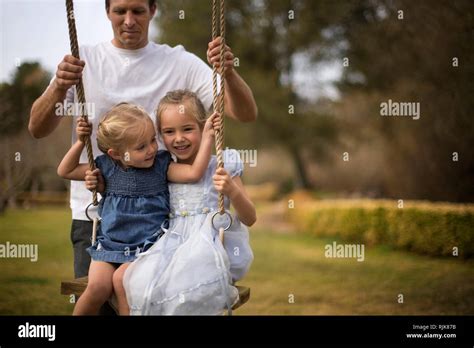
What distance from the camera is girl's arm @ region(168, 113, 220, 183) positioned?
2465 millimetres

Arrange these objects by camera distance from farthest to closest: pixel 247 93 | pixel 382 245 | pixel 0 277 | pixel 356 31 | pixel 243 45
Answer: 1. pixel 243 45
2. pixel 356 31
3. pixel 382 245
4. pixel 0 277
5. pixel 247 93

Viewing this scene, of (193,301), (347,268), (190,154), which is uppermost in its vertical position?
(190,154)

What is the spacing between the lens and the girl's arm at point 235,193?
2371mm

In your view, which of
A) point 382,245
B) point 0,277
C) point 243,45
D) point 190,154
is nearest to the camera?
point 190,154

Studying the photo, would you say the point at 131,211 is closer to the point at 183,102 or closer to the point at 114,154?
the point at 114,154

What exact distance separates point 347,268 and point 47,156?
13.6 ft

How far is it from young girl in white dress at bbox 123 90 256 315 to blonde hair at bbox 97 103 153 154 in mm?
103

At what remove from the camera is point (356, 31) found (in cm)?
1048

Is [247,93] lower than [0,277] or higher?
higher

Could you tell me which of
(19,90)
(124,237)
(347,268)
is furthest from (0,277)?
(124,237)

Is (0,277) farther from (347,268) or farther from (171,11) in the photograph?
(171,11)

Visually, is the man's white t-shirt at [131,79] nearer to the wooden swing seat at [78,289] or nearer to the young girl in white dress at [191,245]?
the young girl in white dress at [191,245]

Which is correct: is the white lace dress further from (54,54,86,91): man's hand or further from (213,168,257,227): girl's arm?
(54,54,86,91): man's hand
